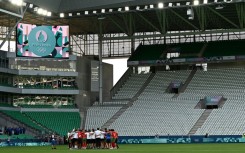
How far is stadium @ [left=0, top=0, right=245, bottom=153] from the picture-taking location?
220ft

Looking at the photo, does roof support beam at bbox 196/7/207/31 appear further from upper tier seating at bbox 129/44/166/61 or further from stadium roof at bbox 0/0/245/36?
upper tier seating at bbox 129/44/166/61

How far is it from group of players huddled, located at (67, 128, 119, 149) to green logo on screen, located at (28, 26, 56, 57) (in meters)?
26.7

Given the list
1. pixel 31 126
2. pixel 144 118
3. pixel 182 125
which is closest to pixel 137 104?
pixel 144 118

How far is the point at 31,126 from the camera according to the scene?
236 ft

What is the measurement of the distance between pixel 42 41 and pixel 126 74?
1727 centimetres

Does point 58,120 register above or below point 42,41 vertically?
below

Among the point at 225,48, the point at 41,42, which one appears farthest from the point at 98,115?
the point at 225,48

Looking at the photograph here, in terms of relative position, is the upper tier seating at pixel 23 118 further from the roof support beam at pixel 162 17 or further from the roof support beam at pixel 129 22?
the roof support beam at pixel 162 17

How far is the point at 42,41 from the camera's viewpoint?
7275 cm

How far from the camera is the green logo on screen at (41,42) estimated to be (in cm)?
7250

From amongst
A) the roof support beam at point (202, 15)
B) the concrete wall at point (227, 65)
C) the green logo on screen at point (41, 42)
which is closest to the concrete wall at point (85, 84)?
the green logo on screen at point (41, 42)

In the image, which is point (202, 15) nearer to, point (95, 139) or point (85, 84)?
point (85, 84)

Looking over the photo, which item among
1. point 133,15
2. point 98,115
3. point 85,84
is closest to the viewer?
point 98,115

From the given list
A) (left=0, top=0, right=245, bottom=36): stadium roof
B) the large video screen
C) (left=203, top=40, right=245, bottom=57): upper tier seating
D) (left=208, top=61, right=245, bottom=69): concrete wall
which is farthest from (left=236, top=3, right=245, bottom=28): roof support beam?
the large video screen
